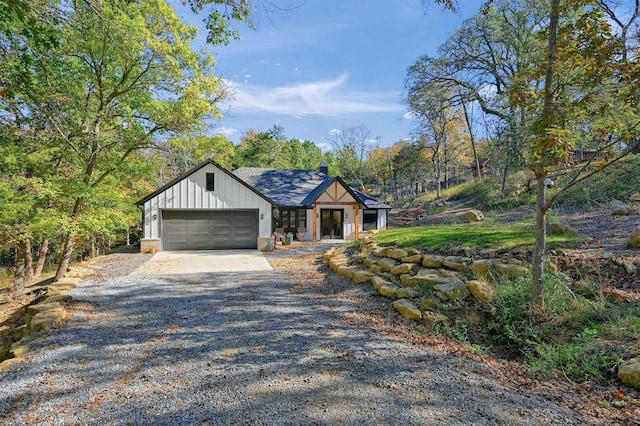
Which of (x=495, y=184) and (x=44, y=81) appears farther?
(x=495, y=184)

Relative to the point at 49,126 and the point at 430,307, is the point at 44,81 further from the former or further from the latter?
the point at 430,307

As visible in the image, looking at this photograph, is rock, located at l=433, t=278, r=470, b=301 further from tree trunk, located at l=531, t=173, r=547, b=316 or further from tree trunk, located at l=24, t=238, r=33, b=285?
tree trunk, located at l=24, t=238, r=33, b=285

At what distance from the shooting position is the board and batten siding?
49.4 feet

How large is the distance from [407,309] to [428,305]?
0.37 m

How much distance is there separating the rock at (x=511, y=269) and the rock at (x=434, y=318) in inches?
61.3

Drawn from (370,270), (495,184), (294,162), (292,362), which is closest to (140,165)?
(370,270)

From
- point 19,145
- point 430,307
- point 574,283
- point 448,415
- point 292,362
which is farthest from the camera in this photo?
point 19,145

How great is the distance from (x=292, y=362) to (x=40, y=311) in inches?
193

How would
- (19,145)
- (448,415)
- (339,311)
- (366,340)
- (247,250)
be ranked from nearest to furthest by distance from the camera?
(448,415) < (366,340) < (339,311) < (19,145) < (247,250)

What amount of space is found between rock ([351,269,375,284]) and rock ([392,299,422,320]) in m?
1.61

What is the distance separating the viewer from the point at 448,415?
287 centimetres

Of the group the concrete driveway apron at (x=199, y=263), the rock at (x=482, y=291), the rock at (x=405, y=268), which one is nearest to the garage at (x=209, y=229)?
the concrete driveway apron at (x=199, y=263)

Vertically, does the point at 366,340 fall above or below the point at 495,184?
below

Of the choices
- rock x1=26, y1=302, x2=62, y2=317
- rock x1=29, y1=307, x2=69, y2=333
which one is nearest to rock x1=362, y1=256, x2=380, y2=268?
rock x1=29, y1=307, x2=69, y2=333
